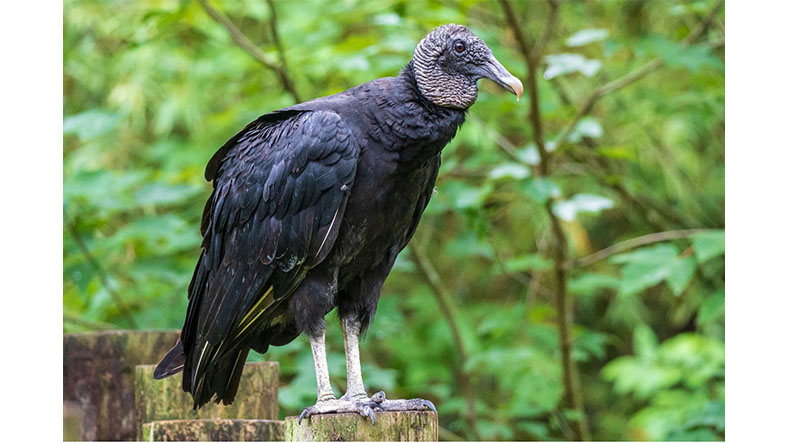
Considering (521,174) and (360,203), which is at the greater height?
(521,174)

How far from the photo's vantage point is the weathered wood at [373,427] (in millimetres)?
3066

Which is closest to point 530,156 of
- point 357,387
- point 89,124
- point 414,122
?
point 414,122

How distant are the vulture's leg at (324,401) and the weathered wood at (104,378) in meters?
1.20

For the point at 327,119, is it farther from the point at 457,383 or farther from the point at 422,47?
the point at 457,383

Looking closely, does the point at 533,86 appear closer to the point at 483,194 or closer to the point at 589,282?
the point at 483,194

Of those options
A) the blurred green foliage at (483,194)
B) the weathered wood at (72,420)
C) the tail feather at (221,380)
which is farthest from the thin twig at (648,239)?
the weathered wood at (72,420)

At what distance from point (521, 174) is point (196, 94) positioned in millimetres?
3928

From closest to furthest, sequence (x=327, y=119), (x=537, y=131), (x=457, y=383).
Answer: (x=327, y=119) → (x=537, y=131) → (x=457, y=383)

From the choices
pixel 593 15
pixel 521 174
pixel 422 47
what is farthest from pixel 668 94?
pixel 422 47

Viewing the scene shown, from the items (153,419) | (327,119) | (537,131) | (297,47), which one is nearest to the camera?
(327,119)

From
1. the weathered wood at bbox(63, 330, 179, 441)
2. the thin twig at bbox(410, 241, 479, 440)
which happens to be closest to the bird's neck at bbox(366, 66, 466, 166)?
the weathered wood at bbox(63, 330, 179, 441)

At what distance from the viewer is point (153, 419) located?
3.88 meters

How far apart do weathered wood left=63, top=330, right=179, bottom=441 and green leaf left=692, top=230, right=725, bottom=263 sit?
2.77 metres

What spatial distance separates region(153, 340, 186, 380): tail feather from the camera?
3537 millimetres
